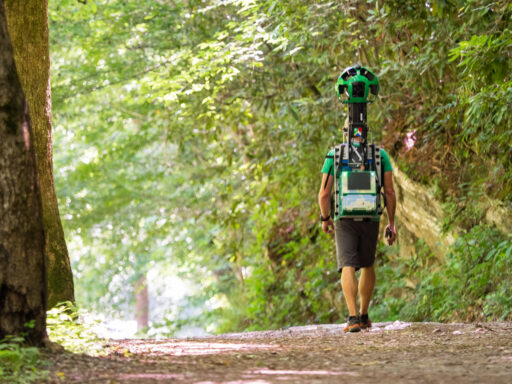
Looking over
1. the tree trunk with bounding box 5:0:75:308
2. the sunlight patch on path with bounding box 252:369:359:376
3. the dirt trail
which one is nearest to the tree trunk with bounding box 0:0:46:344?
the dirt trail

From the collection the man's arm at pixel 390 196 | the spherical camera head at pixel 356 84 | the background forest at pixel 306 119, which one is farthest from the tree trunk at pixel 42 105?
the background forest at pixel 306 119

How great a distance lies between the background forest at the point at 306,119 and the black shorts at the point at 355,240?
5.32 feet

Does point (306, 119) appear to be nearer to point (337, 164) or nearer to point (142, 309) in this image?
point (337, 164)

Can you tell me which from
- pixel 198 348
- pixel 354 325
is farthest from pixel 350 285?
pixel 198 348

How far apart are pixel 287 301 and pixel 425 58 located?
9307 millimetres

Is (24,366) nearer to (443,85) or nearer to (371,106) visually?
(443,85)

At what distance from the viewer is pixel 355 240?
28.0 feet

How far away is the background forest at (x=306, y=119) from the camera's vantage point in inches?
416

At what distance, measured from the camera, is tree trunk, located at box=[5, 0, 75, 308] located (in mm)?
7656

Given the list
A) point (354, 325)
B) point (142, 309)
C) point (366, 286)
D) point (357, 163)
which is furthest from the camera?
point (142, 309)

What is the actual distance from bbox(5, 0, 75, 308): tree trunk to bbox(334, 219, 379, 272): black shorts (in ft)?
9.22

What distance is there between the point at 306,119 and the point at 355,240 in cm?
631

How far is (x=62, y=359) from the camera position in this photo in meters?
5.55

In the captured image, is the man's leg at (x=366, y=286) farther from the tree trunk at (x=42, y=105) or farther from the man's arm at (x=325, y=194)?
the tree trunk at (x=42, y=105)
